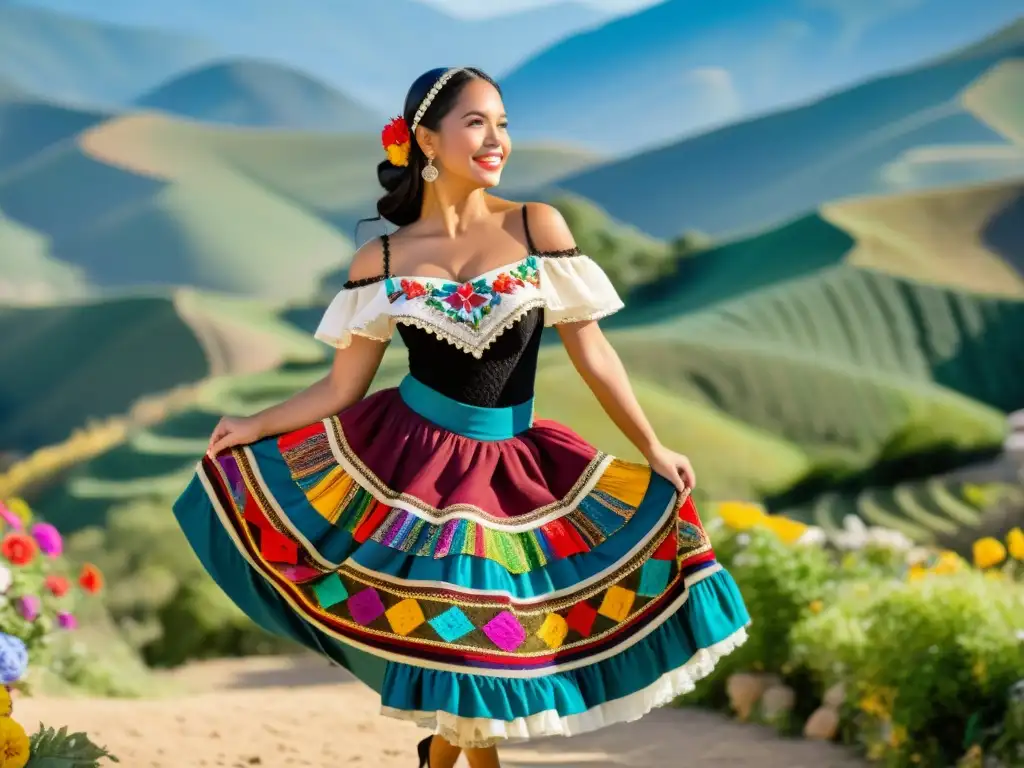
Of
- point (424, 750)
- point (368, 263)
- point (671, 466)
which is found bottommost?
point (424, 750)

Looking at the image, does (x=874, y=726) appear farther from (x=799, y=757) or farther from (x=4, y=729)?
(x=4, y=729)

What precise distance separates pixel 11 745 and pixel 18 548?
6.59 ft

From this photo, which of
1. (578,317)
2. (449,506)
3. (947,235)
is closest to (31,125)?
(947,235)

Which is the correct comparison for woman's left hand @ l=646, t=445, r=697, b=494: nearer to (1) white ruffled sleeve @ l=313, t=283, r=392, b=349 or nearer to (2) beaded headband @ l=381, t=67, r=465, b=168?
(1) white ruffled sleeve @ l=313, t=283, r=392, b=349

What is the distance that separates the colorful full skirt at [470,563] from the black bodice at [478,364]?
1.0 inches

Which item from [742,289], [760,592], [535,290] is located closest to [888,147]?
[742,289]

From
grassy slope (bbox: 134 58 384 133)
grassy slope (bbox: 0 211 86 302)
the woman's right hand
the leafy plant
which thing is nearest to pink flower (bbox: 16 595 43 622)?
the leafy plant

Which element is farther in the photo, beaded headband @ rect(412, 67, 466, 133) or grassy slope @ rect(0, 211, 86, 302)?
grassy slope @ rect(0, 211, 86, 302)

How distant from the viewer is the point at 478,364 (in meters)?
2.94

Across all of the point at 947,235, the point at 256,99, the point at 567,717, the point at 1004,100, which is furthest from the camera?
the point at 256,99

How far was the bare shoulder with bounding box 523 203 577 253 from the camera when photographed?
301 cm

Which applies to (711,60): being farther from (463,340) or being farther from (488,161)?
(463,340)

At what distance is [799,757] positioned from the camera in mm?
4652

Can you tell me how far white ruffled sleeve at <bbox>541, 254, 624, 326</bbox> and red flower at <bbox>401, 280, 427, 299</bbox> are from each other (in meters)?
0.25
